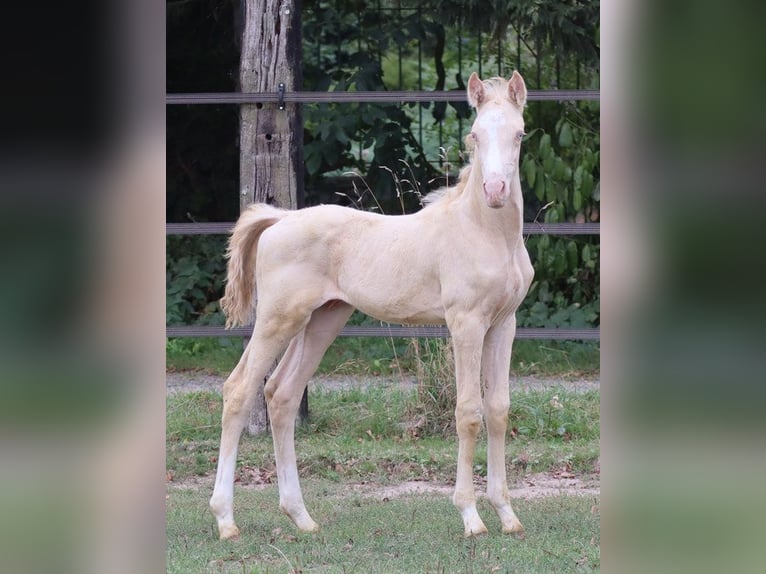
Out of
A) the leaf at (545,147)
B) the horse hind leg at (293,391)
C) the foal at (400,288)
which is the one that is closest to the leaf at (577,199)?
the leaf at (545,147)

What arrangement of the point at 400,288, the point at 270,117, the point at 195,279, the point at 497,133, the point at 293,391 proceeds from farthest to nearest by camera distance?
the point at 195,279
the point at 270,117
the point at 293,391
the point at 400,288
the point at 497,133

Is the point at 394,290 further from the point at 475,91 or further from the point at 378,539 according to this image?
the point at 378,539

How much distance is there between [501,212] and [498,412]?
37.3 inches

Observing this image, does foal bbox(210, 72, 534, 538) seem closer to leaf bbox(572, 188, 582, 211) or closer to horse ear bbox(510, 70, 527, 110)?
horse ear bbox(510, 70, 527, 110)

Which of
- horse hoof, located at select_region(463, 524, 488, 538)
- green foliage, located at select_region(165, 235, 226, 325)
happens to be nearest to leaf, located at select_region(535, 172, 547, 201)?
green foliage, located at select_region(165, 235, 226, 325)

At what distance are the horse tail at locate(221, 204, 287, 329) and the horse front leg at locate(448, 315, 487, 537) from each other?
46.5 inches

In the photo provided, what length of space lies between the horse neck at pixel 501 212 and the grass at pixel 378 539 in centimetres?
139

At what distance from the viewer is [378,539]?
4504 millimetres

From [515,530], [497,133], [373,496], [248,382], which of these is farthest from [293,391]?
[497,133]

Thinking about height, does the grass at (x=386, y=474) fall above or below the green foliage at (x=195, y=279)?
below

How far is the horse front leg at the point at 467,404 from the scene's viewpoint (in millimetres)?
4496

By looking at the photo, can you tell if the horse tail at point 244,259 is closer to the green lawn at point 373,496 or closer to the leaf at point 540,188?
the green lawn at point 373,496
